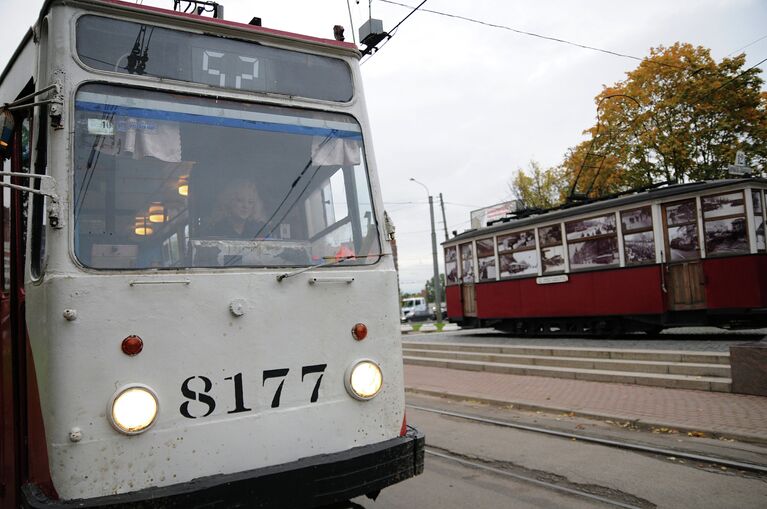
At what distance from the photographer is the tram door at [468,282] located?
677 inches

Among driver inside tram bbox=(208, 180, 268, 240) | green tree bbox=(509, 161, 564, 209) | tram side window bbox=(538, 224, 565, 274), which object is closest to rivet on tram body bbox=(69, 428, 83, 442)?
driver inside tram bbox=(208, 180, 268, 240)

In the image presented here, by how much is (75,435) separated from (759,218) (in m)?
12.2

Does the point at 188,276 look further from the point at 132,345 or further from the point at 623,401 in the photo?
the point at 623,401

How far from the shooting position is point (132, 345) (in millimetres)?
2760

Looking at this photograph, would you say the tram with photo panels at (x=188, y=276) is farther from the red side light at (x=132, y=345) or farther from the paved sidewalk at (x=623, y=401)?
the paved sidewalk at (x=623, y=401)

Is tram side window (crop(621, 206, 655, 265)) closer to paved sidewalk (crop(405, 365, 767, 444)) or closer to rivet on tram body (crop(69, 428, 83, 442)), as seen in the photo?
paved sidewalk (crop(405, 365, 767, 444))

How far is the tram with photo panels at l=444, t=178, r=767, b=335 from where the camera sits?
36.8 feet

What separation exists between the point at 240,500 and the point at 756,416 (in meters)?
6.20

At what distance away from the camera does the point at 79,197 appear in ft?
9.32

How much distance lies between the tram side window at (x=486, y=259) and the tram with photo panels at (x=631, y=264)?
0.03 meters

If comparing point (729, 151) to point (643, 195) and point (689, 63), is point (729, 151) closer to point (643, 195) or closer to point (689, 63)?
point (689, 63)

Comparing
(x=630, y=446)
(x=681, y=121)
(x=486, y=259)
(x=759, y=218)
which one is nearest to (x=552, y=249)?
(x=486, y=259)

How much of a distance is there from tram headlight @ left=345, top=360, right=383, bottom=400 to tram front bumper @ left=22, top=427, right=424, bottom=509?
0.95 feet

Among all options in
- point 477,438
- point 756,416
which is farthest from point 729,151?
point 477,438
